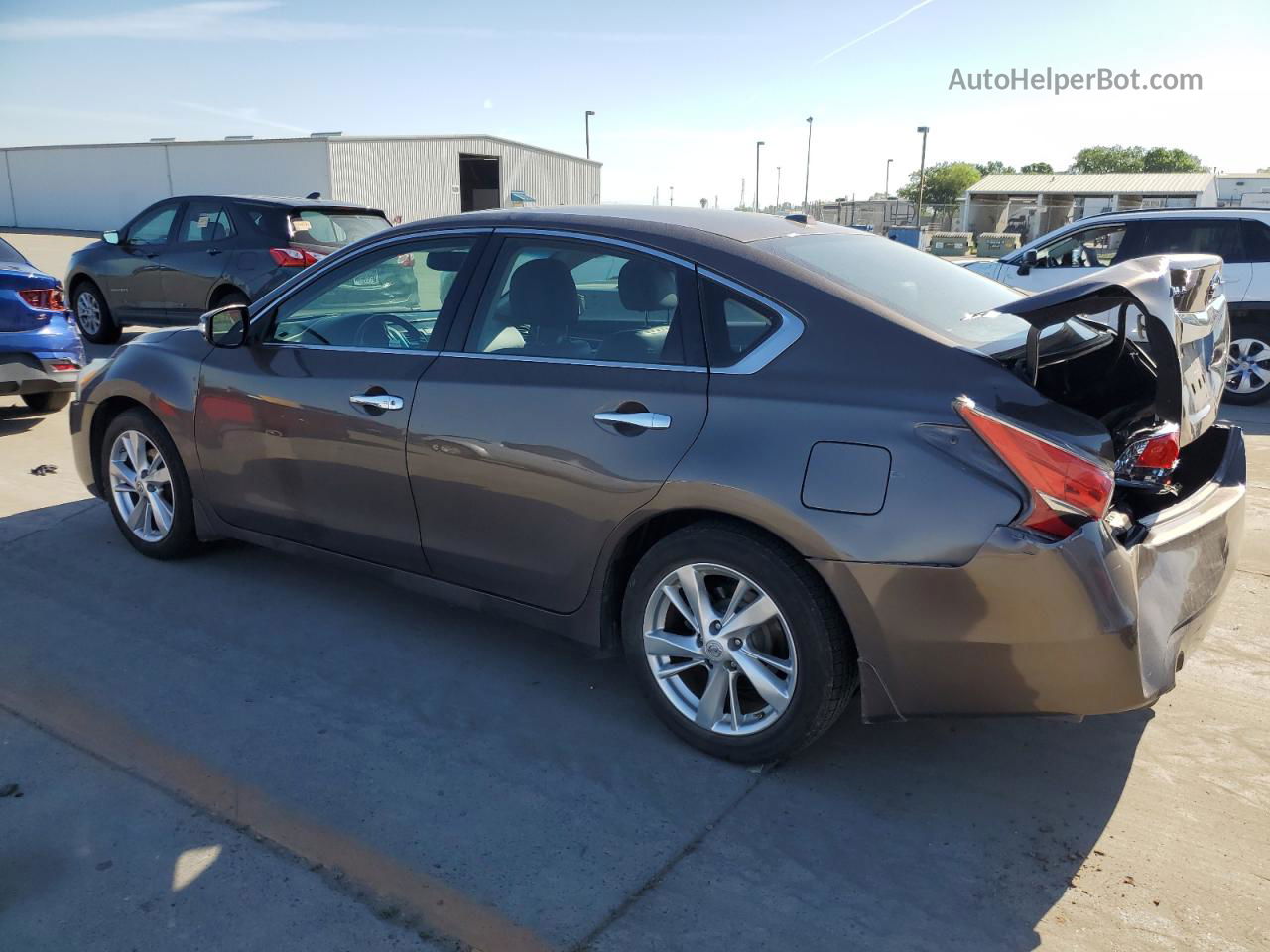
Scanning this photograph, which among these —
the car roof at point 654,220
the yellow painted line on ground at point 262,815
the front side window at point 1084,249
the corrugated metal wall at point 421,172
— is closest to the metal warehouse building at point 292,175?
the corrugated metal wall at point 421,172

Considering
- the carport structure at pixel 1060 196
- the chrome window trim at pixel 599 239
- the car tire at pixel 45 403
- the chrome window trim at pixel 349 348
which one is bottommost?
the car tire at pixel 45 403

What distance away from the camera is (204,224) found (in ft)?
35.4

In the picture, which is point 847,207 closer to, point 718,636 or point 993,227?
point 993,227

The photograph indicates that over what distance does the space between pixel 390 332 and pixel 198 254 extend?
7.96 m

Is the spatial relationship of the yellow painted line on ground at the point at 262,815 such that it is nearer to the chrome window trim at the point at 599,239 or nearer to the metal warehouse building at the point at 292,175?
the chrome window trim at the point at 599,239

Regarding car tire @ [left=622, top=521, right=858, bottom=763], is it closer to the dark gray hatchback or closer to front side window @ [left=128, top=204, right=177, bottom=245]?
the dark gray hatchback

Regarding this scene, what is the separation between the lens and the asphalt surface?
2457 millimetres

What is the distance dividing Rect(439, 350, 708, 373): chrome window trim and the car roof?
474 mm

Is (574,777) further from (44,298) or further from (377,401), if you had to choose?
(44,298)

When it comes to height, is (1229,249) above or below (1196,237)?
below

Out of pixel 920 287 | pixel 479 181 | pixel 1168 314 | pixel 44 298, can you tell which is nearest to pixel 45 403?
pixel 44 298

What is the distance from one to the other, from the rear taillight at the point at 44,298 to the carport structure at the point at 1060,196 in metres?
56.1

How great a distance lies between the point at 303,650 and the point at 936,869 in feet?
8.17

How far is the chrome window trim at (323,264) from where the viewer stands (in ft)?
12.4
